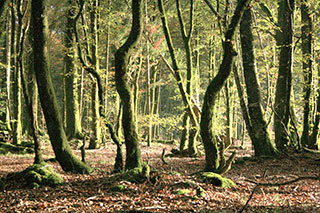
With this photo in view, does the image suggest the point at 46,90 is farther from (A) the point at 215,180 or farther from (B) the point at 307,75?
(B) the point at 307,75

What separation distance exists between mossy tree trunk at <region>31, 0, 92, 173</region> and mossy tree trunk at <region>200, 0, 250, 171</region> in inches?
131

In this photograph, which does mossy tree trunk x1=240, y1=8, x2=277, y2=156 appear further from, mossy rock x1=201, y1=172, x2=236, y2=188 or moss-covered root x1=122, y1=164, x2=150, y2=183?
moss-covered root x1=122, y1=164, x2=150, y2=183

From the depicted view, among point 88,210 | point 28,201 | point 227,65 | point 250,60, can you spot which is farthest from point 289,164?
point 28,201

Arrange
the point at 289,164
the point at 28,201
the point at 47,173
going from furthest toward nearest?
the point at 289,164 < the point at 47,173 < the point at 28,201

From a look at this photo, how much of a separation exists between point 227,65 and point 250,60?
4.27 meters

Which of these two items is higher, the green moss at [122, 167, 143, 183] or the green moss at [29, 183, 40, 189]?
the green moss at [122, 167, 143, 183]

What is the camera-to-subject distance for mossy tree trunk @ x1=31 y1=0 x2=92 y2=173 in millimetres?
6148

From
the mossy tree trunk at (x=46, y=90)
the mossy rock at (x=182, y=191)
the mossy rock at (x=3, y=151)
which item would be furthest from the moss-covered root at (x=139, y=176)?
the mossy rock at (x=3, y=151)

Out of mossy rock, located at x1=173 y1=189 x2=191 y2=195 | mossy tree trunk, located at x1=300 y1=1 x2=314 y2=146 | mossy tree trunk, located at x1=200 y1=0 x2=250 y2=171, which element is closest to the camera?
mossy rock, located at x1=173 y1=189 x2=191 y2=195

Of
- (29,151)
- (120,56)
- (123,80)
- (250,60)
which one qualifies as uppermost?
(250,60)

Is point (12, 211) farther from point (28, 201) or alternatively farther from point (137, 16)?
point (137, 16)

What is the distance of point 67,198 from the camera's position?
188 inches

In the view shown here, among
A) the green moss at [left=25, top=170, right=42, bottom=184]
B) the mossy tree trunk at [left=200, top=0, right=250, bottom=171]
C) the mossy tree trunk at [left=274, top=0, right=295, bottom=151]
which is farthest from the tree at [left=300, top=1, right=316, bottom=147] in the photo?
the green moss at [left=25, top=170, right=42, bottom=184]

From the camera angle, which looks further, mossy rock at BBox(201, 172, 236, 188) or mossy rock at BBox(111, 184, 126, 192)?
mossy rock at BBox(201, 172, 236, 188)
